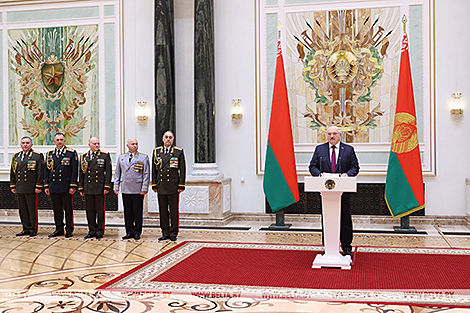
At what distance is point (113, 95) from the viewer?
10.3 m

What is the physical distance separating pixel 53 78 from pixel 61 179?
11.3ft

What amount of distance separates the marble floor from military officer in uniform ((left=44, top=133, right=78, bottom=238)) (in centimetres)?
37

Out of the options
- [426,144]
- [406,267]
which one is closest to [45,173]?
[406,267]

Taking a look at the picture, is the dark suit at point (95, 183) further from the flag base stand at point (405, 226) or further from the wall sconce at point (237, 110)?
the flag base stand at point (405, 226)

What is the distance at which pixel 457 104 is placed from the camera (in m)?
8.86

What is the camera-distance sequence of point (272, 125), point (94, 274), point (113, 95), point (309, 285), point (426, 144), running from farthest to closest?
1. point (113, 95)
2. point (426, 144)
3. point (272, 125)
4. point (94, 274)
5. point (309, 285)

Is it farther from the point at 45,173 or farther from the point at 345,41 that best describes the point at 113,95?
the point at 345,41

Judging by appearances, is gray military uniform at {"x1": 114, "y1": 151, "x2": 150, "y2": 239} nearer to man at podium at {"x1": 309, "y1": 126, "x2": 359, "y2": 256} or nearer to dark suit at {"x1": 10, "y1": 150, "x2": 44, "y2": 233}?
dark suit at {"x1": 10, "y1": 150, "x2": 44, "y2": 233}

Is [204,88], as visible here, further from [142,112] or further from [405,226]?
[405,226]

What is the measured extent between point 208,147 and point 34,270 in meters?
4.45

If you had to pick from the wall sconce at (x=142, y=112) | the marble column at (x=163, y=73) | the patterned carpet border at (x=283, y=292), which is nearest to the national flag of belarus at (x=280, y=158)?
the patterned carpet border at (x=283, y=292)

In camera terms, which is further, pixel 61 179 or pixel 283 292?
pixel 61 179

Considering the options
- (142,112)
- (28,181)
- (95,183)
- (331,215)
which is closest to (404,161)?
(331,215)

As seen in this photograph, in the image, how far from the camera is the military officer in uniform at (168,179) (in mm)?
7477
